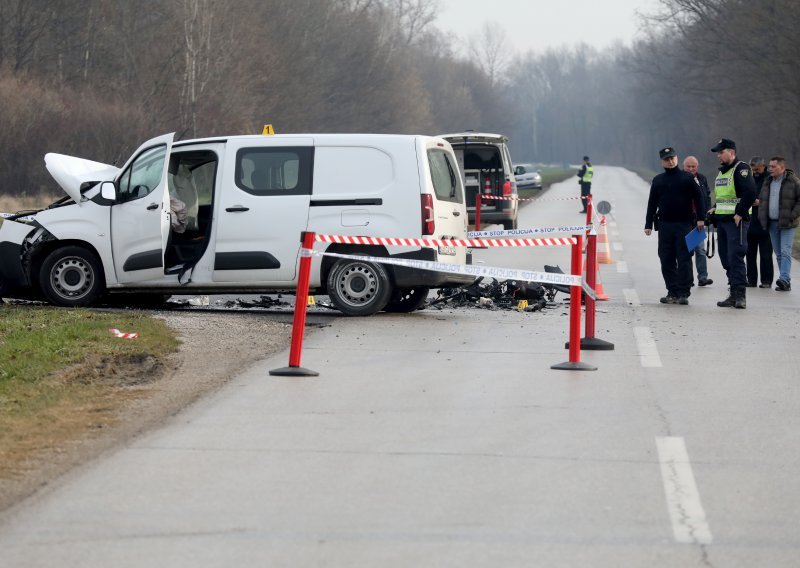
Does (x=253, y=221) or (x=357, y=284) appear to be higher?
(x=253, y=221)

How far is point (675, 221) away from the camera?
16.0 m

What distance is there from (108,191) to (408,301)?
11.4 feet

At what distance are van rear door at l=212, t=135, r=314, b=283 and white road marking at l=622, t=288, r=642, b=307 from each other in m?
4.50

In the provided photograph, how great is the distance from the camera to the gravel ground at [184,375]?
704cm

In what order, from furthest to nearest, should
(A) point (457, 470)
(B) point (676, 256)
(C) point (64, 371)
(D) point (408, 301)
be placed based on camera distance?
1. (B) point (676, 256)
2. (D) point (408, 301)
3. (C) point (64, 371)
4. (A) point (457, 470)

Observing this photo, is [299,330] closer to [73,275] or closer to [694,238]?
[73,275]

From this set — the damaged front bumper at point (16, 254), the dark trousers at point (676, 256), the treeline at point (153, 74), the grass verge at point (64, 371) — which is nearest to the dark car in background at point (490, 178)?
the dark trousers at point (676, 256)

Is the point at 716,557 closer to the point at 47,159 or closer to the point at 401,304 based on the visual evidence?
the point at 401,304

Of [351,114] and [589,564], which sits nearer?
[589,564]

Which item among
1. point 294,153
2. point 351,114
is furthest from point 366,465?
point 351,114

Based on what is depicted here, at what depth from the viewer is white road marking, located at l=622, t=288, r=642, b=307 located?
16.2m

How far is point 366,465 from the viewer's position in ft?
23.5

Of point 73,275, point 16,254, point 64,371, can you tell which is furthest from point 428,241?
point 64,371

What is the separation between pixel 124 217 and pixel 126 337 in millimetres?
2858
